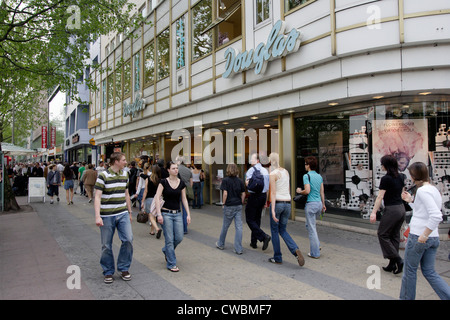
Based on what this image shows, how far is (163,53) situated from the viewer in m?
16.1

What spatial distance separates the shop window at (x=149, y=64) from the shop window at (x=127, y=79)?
9.47 feet

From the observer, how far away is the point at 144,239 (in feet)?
24.9

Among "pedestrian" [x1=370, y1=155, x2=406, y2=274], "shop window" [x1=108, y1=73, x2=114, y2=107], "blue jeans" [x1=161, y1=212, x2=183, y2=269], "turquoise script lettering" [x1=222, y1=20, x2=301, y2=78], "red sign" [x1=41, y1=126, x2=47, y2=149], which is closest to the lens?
"pedestrian" [x1=370, y1=155, x2=406, y2=274]

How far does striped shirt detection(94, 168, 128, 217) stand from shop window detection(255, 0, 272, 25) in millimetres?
7364

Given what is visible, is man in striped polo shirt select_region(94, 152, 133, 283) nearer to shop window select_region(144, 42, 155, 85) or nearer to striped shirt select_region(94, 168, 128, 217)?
striped shirt select_region(94, 168, 128, 217)

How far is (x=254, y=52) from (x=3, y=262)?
8.28 m

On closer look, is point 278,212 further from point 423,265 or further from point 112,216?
point 112,216

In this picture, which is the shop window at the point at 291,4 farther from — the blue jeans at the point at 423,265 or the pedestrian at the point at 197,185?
the blue jeans at the point at 423,265

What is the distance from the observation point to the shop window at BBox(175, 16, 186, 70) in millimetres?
14203

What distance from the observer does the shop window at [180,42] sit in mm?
14203

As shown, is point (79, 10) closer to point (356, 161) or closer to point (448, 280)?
point (356, 161)

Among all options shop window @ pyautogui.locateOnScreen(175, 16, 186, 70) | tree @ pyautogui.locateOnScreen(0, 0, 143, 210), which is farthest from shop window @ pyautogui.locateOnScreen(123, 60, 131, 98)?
tree @ pyautogui.locateOnScreen(0, 0, 143, 210)

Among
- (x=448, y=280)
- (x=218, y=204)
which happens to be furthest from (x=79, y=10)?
(x=448, y=280)

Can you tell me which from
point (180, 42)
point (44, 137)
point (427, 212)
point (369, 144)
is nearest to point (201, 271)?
point (427, 212)
